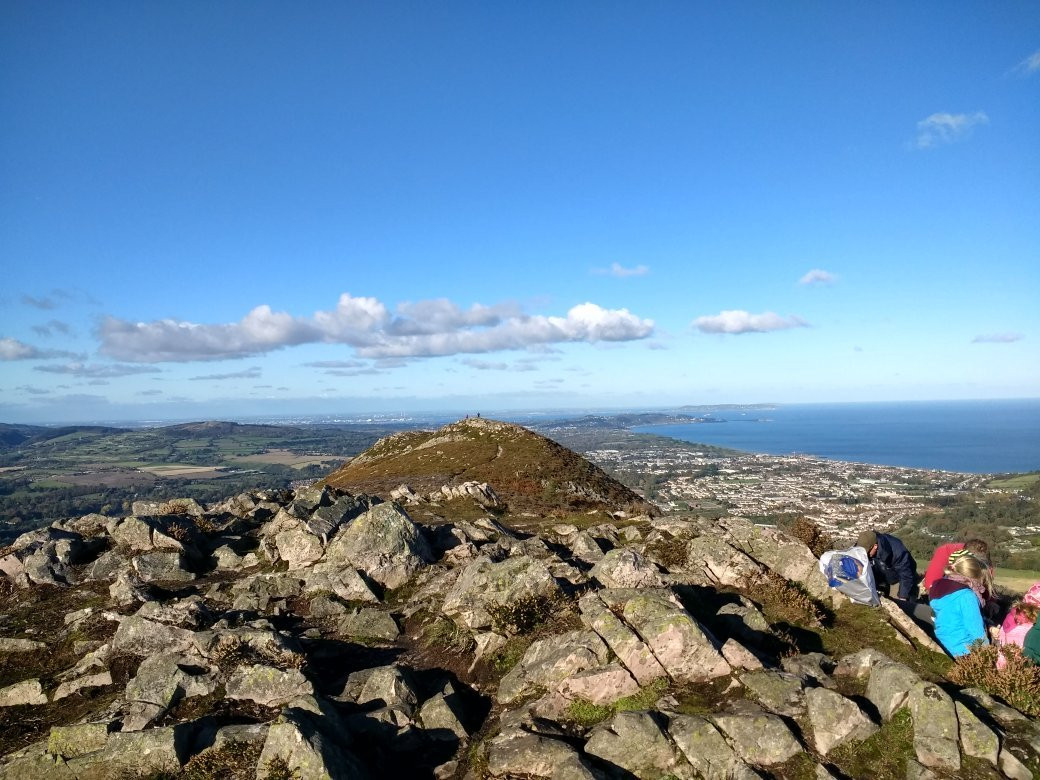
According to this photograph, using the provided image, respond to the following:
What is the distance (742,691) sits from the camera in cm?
1085

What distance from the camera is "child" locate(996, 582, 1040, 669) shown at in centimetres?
1164

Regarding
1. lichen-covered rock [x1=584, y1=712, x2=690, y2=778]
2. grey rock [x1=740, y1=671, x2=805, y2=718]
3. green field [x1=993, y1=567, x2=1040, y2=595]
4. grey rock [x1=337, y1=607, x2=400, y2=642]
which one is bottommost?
green field [x1=993, y1=567, x2=1040, y2=595]

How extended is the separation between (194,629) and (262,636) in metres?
2.81

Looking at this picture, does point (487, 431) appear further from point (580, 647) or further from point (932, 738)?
point (932, 738)

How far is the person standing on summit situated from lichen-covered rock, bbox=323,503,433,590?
15.3 meters

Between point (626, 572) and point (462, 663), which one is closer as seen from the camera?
point (462, 663)

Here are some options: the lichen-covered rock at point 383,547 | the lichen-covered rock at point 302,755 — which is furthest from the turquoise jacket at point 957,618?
the lichen-covered rock at point 383,547

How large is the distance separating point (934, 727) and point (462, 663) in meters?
10.2

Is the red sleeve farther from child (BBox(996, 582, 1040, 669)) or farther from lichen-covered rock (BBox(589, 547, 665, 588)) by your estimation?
lichen-covered rock (BBox(589, 547, 665, 588))

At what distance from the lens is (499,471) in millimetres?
44625

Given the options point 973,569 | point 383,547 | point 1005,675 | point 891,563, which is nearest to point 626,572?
point 891,563

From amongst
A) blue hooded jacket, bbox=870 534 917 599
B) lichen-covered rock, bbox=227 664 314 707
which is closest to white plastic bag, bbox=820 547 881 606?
blue hooded jacket, bbox=870 534 917 599

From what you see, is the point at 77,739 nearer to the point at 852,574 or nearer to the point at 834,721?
the point at 834,721

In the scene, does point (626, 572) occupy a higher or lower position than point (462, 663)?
higher
